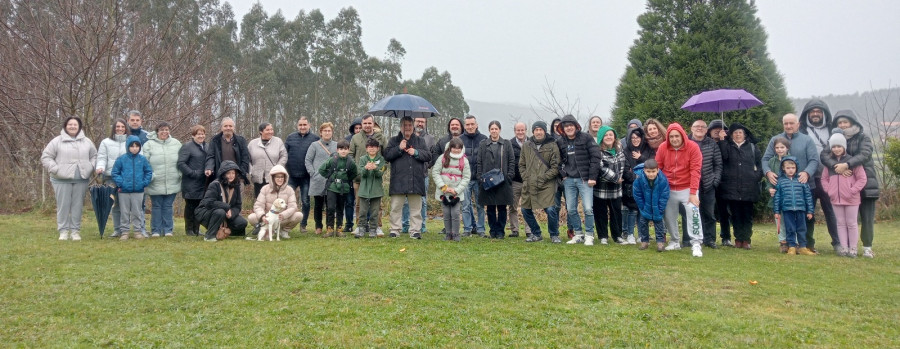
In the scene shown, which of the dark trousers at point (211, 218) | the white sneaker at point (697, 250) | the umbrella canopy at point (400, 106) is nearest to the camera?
the white sneaker at point (697, 250)

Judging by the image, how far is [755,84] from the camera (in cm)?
1145

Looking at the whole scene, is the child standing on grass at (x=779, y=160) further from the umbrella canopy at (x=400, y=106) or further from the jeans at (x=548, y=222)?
the umbrella canopy at (x=400, y=106)

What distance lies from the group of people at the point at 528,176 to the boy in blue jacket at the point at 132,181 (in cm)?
2

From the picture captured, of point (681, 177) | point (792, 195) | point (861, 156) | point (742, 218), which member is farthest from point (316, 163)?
point (861, 156)

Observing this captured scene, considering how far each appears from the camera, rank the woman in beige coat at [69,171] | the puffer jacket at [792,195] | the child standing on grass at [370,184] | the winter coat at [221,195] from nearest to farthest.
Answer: the puffer jacket at [792,195]
the woman in beige coat at [69,171]
the winter coat at [221,195]
the child standing on grass at [370,184]

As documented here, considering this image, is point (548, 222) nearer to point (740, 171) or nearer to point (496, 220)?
point (496, 220)

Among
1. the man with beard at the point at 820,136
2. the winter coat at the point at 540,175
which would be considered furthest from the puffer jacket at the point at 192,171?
the man with beard at the point at 820,136

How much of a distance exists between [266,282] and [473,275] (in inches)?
75.8

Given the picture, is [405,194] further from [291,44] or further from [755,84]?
[291,44]

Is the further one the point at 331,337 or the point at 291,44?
the point at 291,44

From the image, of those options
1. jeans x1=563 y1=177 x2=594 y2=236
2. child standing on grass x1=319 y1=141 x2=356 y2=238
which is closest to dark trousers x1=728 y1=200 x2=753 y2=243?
jeans x1=563 y1=177 x2=594 y2=236

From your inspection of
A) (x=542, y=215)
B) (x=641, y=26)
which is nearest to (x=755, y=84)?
(x=641, y=26)

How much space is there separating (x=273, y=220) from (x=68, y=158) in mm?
3061

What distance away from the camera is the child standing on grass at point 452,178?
7.91m
